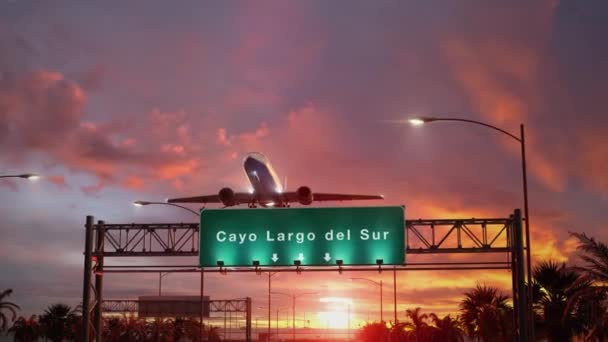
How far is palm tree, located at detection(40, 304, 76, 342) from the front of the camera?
93.2 m

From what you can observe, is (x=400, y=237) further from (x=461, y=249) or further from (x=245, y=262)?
(x=245, y=262)

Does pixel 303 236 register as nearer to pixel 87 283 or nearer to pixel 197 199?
pixel 87 283

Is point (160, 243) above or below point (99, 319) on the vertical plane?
above

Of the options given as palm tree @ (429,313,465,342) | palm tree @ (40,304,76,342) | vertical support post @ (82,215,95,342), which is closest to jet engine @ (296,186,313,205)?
vertical support post @ (82,215,95,342)

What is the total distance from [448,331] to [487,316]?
25439 mm

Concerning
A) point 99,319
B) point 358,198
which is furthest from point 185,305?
point 99,319

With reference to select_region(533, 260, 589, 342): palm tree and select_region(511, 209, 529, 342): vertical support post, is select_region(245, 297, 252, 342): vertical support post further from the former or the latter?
select_region(511, 209, 529, 342): vertical support post

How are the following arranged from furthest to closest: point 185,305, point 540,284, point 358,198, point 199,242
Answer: point 185,305 → point 358,198 → point 540,284 → point 199,242

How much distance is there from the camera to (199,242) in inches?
1388

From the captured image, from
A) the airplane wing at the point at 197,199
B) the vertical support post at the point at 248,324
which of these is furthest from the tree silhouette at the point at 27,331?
the airplane wing at the point at 197,199

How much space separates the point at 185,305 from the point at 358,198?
1758 inches

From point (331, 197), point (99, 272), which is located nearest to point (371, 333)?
point (331, 197)

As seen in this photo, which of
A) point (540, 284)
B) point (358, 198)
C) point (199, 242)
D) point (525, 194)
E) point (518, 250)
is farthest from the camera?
point (358, 198)

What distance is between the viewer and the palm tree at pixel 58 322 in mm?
93188
